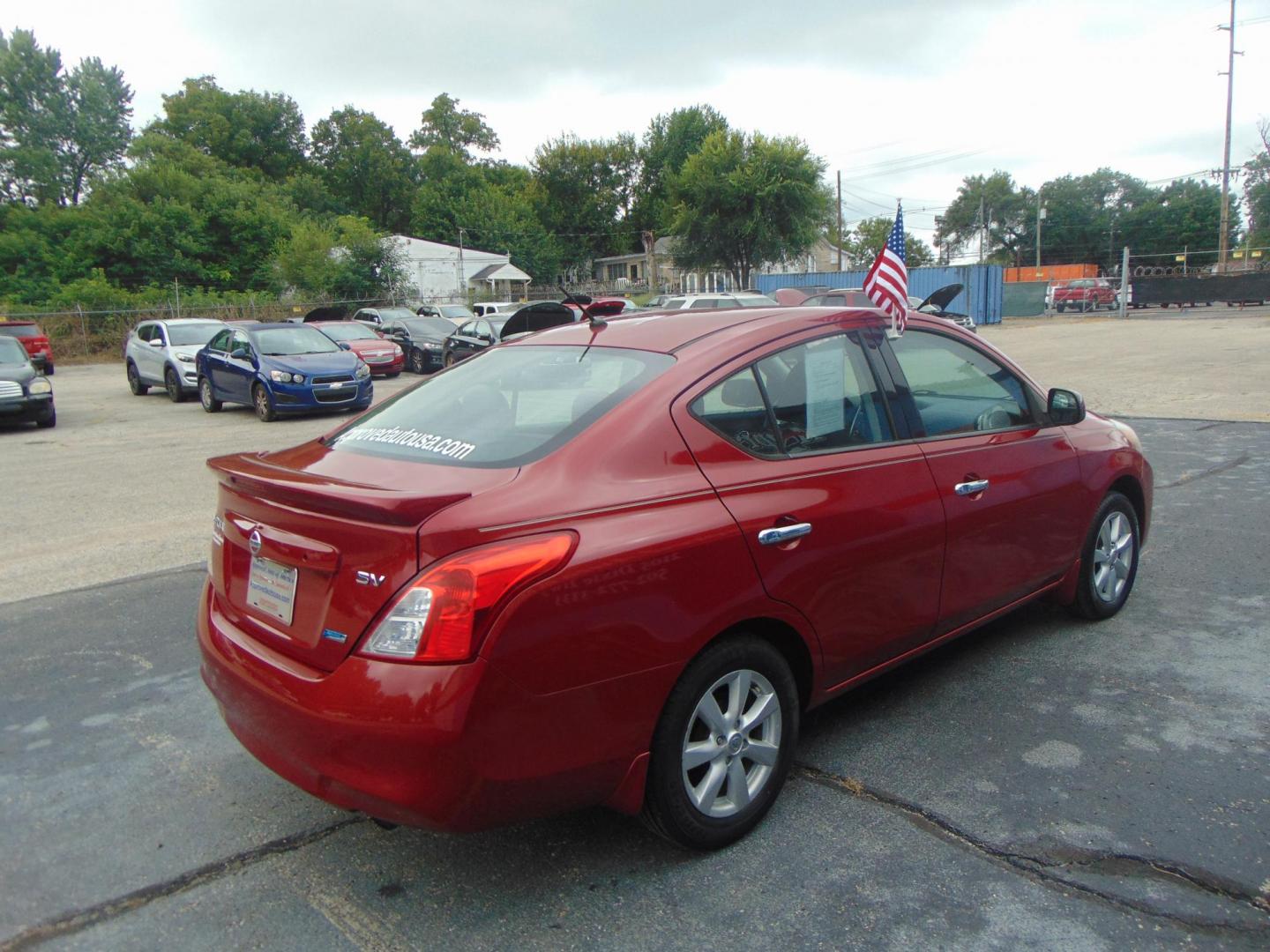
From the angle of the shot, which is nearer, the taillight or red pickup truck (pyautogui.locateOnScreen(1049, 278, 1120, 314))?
the taillight

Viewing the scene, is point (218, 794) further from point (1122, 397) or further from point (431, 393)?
point (1122, 397)

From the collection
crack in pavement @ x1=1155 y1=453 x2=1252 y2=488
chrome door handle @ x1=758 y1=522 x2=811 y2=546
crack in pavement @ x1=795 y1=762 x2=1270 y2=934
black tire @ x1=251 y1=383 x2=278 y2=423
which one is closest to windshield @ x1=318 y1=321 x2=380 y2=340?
black tire @ x1=251 y1=383 x2=278 y2=423

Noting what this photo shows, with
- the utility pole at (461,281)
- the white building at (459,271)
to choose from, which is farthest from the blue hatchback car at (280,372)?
the white building at (459,271)

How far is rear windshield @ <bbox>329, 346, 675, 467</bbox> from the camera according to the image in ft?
9.61

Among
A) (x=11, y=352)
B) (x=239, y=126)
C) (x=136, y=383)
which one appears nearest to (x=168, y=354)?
(x=136, y=383)

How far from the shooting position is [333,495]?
8.59ft

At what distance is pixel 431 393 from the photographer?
12.0 ft

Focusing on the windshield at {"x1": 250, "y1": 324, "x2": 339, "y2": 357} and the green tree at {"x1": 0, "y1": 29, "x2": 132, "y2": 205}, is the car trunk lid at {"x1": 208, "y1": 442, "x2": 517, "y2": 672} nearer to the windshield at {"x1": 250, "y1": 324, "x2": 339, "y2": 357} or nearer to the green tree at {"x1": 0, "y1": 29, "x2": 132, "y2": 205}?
the windshield at {"x1": 250, "y1": 324, "x2": 339, "y2": 357}

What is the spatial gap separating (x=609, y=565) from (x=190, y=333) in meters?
19.3

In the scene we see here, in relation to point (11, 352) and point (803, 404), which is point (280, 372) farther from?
point (803, 404)

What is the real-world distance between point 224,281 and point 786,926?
48.8 m

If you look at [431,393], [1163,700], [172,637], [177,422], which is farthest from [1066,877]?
[177,422]

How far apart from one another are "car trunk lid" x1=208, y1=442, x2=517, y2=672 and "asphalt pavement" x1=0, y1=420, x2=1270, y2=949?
760 millimetres

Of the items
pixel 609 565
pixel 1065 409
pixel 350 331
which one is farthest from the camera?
pixel 350 331
